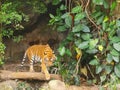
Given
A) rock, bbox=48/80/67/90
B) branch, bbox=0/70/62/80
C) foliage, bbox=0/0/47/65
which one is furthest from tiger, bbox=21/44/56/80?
foliage, bbox=0/0/47/65

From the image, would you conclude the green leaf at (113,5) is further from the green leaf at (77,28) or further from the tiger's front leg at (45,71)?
the tiger's front leg at (45,71)

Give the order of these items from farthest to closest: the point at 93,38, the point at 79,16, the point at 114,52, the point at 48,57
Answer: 1. the point at 48,57
2. the point at 93,38
3. the point at 79,16
4. the point at 114,52

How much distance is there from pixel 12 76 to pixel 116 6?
91.4 inches

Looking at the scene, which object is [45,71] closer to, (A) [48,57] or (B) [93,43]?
(A) [48,57]

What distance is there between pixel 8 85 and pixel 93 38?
5.85ft

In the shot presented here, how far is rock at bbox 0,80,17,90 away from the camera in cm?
624

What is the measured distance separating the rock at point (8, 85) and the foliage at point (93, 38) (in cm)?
95

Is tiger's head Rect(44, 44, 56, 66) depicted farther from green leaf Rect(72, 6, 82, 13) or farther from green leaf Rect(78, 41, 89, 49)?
green leaf Rect(72, 6, 82, 13)

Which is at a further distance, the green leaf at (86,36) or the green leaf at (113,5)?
the green leaf at (86,36)

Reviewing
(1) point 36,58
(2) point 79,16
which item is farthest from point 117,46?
(1) point 36,58

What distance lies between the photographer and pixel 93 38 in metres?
6.43

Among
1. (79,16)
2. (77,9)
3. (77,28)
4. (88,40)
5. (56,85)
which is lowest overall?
(56,85)

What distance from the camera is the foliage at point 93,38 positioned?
6.20m

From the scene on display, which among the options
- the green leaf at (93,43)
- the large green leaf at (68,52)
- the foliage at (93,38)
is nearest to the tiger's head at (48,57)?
the foliage at (93,38)
